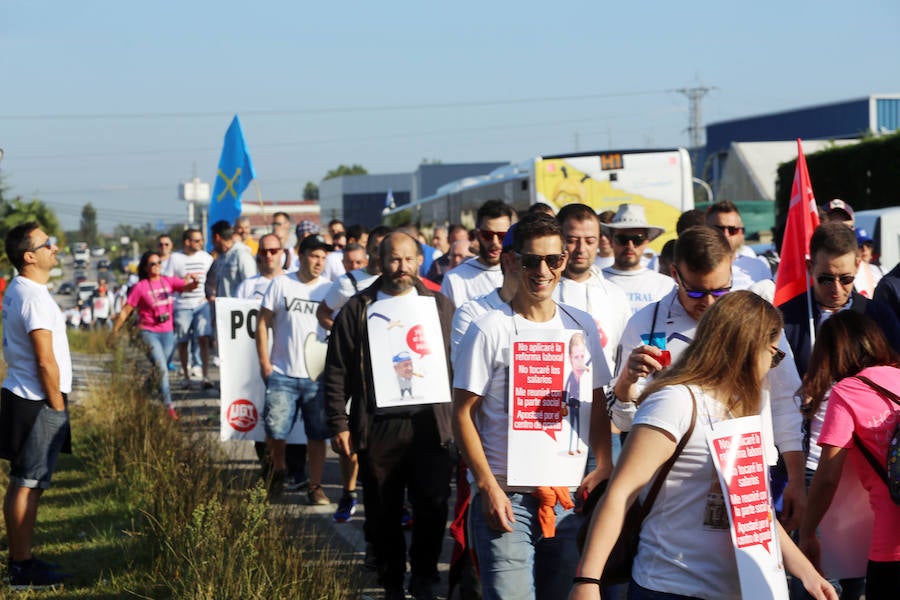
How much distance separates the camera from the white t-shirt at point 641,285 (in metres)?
6.82

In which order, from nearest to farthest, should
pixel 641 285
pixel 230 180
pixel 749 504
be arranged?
1. pixel 749 504
2. pixel 641 285
3. pixel 230 180

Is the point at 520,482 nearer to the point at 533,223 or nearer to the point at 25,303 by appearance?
the point at 533,223

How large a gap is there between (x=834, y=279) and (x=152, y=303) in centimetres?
922

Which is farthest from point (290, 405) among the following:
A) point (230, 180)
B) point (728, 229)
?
point (230, 180)

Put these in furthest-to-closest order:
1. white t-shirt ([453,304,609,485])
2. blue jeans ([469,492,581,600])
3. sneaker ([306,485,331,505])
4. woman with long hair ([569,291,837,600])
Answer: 1. sneaker ([306,485,331,505])
2. white t-shirt ([453,304,609,485])
3. blue jeans ([469,492,581,600])
4. woman with long hair ([569,291,837,600])

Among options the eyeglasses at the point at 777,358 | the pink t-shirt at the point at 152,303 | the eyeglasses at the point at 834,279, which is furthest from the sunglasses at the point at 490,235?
the pink t-shirt at the point at 152,303

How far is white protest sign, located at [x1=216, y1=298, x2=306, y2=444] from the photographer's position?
9945 millimetres

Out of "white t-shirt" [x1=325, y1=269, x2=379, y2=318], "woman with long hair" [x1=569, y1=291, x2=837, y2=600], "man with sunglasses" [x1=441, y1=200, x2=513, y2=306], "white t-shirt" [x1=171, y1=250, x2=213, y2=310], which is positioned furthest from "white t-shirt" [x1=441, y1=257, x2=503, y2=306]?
"white t-shirt" [x1=171, y1=250, x2=213, y2=310]

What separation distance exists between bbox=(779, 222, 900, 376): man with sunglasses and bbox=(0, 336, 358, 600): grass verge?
243cm

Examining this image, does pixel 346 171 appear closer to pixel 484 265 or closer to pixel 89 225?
pixel 89 225

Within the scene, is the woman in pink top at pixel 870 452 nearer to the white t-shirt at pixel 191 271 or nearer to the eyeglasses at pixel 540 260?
the eyeglasses at pixel 540 260

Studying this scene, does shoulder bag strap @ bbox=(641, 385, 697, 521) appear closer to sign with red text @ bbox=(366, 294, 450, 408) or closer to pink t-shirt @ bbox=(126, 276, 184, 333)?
sign with red text @ bbox=(366, 294, 450, 408)

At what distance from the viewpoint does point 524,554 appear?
4.56 metres

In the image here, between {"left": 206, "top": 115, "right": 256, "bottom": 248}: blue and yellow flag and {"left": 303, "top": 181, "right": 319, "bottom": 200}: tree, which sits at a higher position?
{"left": 303, "top": 181, "right": 319, "bottom": 200}: tree
